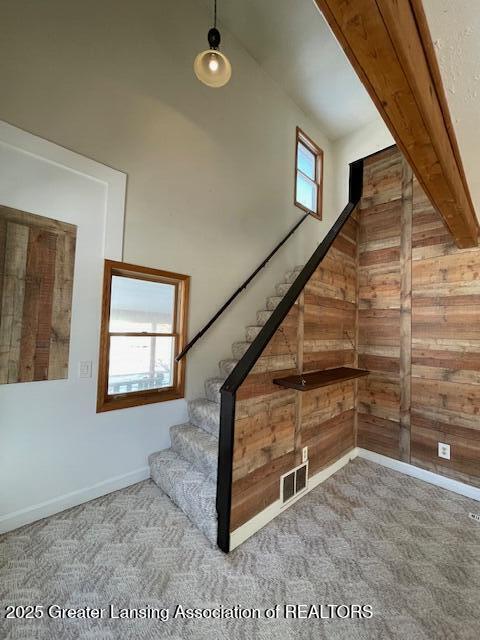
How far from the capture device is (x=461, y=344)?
254 cm

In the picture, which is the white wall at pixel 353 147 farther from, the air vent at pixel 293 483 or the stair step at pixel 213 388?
the air vent at pixel 293 483

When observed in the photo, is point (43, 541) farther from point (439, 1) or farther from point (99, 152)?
point (439, 1)

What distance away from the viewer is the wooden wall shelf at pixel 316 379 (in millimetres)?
1997

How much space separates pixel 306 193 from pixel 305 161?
52cm

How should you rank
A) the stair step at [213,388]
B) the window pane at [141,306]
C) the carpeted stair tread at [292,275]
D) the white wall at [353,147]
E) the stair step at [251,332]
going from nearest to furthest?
the window pane at [141,306]
the stair step at [213,388]
the stair step at [251,332]
the carpeted stair tread at [292,275]
the white wall at [353,147]

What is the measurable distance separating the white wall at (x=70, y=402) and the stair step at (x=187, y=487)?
19cm

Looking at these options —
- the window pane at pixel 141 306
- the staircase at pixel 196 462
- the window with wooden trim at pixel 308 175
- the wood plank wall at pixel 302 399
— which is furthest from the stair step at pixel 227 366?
the window with wooden trim at pixel 308 175

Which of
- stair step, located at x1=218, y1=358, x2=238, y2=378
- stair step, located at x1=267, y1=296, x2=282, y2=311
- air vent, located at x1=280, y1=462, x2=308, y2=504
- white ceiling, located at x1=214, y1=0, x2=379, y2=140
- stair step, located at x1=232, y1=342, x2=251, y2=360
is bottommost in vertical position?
air vent, located at x1=280, y1=462, x2=308, y2=504

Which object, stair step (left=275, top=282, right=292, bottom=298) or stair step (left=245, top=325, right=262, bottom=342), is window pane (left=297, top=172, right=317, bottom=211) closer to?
stair step (left=275, top=282, right=292, bottom=298)

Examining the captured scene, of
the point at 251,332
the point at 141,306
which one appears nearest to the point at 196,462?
the point at 141,306

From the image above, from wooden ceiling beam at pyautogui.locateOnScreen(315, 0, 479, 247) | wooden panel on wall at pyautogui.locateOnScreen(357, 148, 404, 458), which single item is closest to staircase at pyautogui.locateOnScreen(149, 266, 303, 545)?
wooden panel on wall at pyautogui.locateOnScreen(357, 148, 404, 458)

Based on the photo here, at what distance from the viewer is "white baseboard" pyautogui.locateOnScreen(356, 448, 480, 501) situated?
96.6 inches

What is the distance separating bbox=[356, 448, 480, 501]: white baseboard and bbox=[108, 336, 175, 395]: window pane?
238 centimetres

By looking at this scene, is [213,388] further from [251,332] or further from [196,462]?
[251,332]
